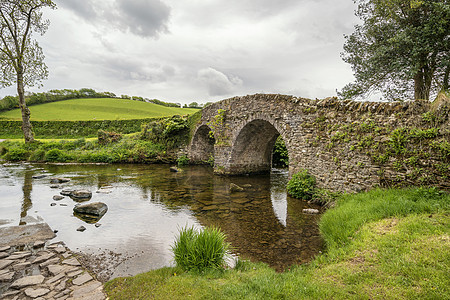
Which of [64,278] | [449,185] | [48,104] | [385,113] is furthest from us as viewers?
[48,104]

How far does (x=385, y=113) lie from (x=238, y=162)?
9.01 metres

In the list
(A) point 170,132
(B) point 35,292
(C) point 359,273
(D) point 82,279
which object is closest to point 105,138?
(A) point 170,132

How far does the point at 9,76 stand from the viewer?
65.9 feet

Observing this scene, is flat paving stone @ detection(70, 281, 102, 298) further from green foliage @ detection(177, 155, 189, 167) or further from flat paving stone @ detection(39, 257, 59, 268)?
green foliage @ detection(177, 155, 189, 167)

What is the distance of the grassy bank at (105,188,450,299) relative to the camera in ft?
9.37

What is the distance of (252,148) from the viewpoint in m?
14.5

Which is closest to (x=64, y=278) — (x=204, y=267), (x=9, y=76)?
(x=204, y=267)

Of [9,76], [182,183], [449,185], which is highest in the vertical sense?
[9,76]

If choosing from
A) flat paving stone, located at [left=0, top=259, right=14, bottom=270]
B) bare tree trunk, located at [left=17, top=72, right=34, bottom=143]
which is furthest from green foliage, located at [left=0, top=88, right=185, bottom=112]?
flat paving stone, located at [left=0, top=259, right=14, bottom=270]

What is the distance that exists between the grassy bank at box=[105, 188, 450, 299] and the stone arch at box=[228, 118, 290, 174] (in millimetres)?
8702

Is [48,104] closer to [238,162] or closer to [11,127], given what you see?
[11,127]

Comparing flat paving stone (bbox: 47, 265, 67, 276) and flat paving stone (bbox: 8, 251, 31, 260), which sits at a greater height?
flat paving stone (bbox: 47, 265, 67, 276)

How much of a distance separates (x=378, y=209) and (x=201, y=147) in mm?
15762

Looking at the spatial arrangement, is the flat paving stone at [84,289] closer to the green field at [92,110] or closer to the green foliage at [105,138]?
the green foliage at [105,138]
